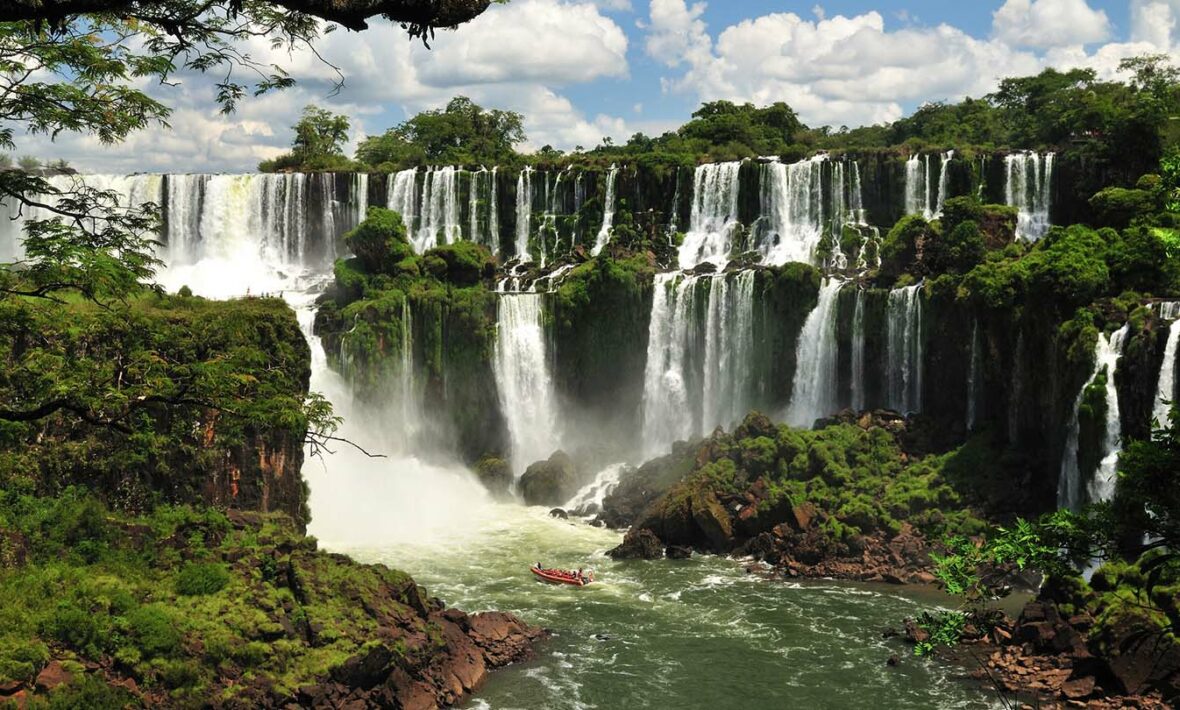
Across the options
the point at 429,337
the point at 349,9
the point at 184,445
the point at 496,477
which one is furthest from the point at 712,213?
the point at 349,9

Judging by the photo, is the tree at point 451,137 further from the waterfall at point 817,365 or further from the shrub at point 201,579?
the shrub at point 201,579

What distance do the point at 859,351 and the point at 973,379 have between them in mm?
4229

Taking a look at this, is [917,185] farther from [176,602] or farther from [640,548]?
[176,602]

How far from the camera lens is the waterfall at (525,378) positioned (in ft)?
142

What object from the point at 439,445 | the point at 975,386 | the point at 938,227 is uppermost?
the point at 938,227

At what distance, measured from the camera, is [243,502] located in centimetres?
2652

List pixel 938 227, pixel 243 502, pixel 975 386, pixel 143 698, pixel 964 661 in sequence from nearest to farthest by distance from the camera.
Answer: pixel 143 698 < pixel 964 661 < pixel 243 502 < pixel 975 386 < pixel 938 227

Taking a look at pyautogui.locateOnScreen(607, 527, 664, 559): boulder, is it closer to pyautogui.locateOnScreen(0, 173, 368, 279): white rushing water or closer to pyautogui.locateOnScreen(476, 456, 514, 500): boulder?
pyautogui.locateOnScreen(476, 456, 514, 500): boulder

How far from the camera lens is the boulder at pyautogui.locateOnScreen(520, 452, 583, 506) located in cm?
3859

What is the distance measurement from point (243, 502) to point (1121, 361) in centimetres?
2216

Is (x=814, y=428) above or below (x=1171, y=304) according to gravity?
below

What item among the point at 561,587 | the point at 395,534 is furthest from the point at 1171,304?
the point at 395,534

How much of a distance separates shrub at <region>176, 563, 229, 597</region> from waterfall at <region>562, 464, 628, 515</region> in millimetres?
17302

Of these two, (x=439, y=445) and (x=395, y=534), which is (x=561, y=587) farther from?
(x=439, y=445)
